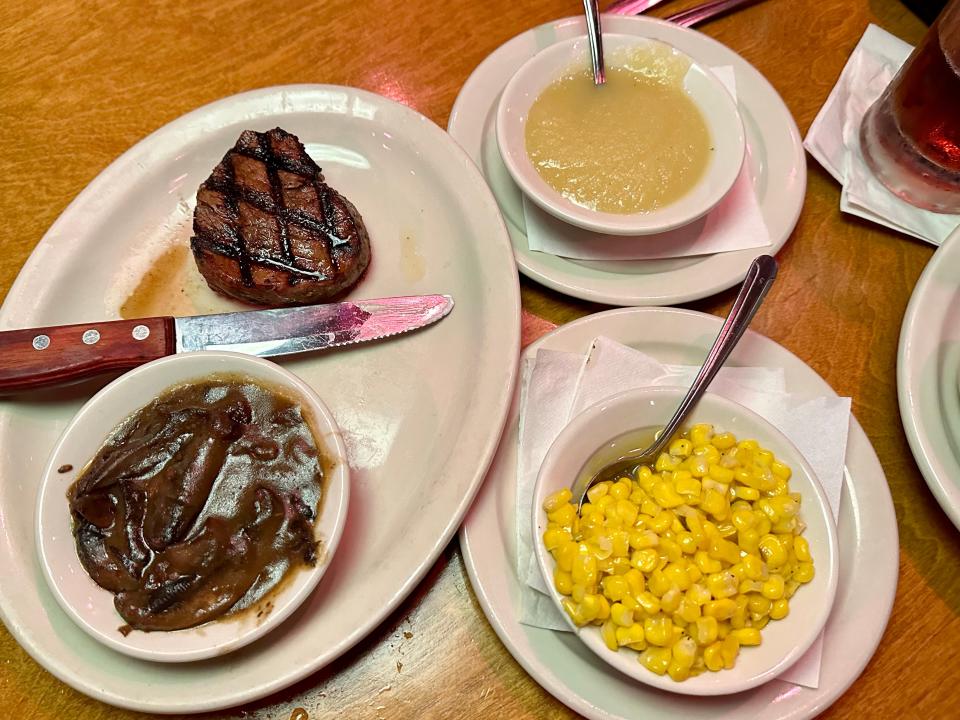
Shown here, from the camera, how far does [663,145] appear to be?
2.37 metres

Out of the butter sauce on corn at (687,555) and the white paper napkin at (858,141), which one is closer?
the butter sauce on corn at (687,555)

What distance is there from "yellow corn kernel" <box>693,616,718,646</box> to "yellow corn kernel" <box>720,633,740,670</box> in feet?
0.13

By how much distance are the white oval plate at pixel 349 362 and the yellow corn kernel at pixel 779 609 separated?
0.78m

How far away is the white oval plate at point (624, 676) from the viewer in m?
1.74

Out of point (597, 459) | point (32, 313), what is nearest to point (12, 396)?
point (32, 313)

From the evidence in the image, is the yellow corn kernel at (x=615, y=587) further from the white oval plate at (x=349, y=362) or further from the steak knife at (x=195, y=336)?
the steak knife at (x=195, y=336)

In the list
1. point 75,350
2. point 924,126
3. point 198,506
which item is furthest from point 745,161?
point 75,350

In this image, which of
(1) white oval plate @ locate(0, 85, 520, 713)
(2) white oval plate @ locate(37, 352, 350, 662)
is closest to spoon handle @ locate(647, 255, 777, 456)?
(1) white oval plate @ locate(0, 85, 520, 713)

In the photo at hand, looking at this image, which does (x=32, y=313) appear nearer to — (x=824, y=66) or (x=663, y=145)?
(x=663, y=145)

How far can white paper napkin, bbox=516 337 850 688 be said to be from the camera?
193 cm

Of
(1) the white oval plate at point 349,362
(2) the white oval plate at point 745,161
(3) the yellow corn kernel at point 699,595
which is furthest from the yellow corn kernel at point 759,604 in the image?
(2) the white oval plate at point 745,161

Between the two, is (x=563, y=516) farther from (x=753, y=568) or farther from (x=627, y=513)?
(x=753, y=568)

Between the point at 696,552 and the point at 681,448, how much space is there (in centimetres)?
28

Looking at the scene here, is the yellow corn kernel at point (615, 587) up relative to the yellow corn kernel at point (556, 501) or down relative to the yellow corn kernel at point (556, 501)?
down
